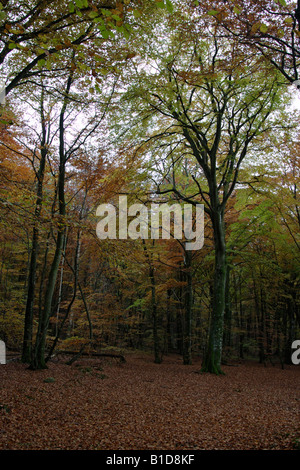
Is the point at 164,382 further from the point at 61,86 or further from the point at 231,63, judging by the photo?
the point at 61,86

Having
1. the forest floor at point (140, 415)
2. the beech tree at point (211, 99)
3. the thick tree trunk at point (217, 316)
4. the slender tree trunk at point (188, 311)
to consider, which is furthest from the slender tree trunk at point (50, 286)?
the slender tree trunk at point (188, 311)

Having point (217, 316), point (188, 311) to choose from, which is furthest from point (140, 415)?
point (188, 311)

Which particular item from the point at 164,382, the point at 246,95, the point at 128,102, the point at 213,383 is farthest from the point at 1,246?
the point at 246,95

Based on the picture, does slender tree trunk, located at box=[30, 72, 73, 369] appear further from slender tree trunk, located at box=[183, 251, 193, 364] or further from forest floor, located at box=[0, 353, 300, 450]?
slender tree trunk, located at box=[183, 251, 193, 364]

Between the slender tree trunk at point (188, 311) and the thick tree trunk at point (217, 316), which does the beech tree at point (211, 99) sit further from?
the slender tree trunk at point (188, 311)

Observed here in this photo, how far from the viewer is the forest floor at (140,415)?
3.70 metres

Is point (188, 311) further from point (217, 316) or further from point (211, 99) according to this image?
point (211, 99)

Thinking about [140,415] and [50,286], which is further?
[50,286]

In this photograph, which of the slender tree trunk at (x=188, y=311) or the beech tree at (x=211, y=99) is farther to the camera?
the slender tree trunk at (x=188, y=311)

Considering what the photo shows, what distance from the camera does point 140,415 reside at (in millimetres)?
4934

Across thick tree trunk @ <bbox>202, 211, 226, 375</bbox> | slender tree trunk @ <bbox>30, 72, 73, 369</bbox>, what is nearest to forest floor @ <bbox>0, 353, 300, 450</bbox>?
slender tree trunk @ <bbox>30, 72, 73, 369</bbox>

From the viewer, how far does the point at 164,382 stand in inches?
334

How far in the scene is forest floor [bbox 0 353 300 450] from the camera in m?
3.70

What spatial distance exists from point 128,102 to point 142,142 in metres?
1.53
